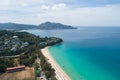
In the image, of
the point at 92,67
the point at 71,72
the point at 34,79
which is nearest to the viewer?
the point at 34,79

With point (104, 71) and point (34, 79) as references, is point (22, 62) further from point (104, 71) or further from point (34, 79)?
point (104, 71)

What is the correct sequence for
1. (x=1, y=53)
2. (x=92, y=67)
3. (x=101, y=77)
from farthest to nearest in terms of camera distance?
(x=1, y=53) < (x=92, y=67) < (x=101, y=77)

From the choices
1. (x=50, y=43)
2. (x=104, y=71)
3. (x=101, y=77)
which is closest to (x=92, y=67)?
(x=104, y=71)

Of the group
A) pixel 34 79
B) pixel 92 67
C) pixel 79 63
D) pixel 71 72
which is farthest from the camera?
pixel 79 63

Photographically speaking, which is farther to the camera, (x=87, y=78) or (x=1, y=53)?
(x=1, y=53)

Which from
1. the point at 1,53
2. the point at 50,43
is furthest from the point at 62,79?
the point at 50,43

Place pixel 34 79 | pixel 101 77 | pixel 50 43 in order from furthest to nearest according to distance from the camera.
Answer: pixel 50 43, pixel 101 77, pixel 34 79

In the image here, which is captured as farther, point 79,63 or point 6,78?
point 79,63

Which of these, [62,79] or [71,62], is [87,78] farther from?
[71,62]
